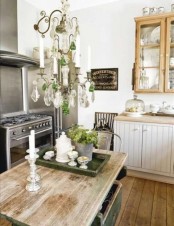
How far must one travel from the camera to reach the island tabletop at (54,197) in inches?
38.0

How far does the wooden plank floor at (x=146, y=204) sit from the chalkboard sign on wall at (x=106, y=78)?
1.68 m

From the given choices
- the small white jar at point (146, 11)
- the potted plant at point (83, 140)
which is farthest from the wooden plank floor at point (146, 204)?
the small white jar at point (146, 11)

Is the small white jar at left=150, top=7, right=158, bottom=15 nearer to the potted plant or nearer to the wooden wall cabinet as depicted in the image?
the wooden wall cabinet

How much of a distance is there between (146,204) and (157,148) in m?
0.81

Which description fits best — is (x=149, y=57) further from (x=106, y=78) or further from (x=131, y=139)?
(x=131, y=139)

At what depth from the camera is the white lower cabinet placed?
273 cm

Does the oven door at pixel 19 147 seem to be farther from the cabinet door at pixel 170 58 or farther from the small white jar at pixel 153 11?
the small white jar at pixel 153 11

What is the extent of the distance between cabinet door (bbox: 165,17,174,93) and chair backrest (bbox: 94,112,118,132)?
106 centimetres

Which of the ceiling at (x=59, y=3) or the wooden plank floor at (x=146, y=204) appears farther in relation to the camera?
the ceiling at (x=59, y=3)

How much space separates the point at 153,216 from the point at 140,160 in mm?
919

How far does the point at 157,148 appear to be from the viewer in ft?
9.14

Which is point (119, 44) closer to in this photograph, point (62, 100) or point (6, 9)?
point (6, 9)

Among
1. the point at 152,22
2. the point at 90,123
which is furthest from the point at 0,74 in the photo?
the point at 152,22

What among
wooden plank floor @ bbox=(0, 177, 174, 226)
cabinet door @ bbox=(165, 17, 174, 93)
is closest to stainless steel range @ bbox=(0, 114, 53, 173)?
wooden plank floor @ bbox=(0, 177, 174, 226)
